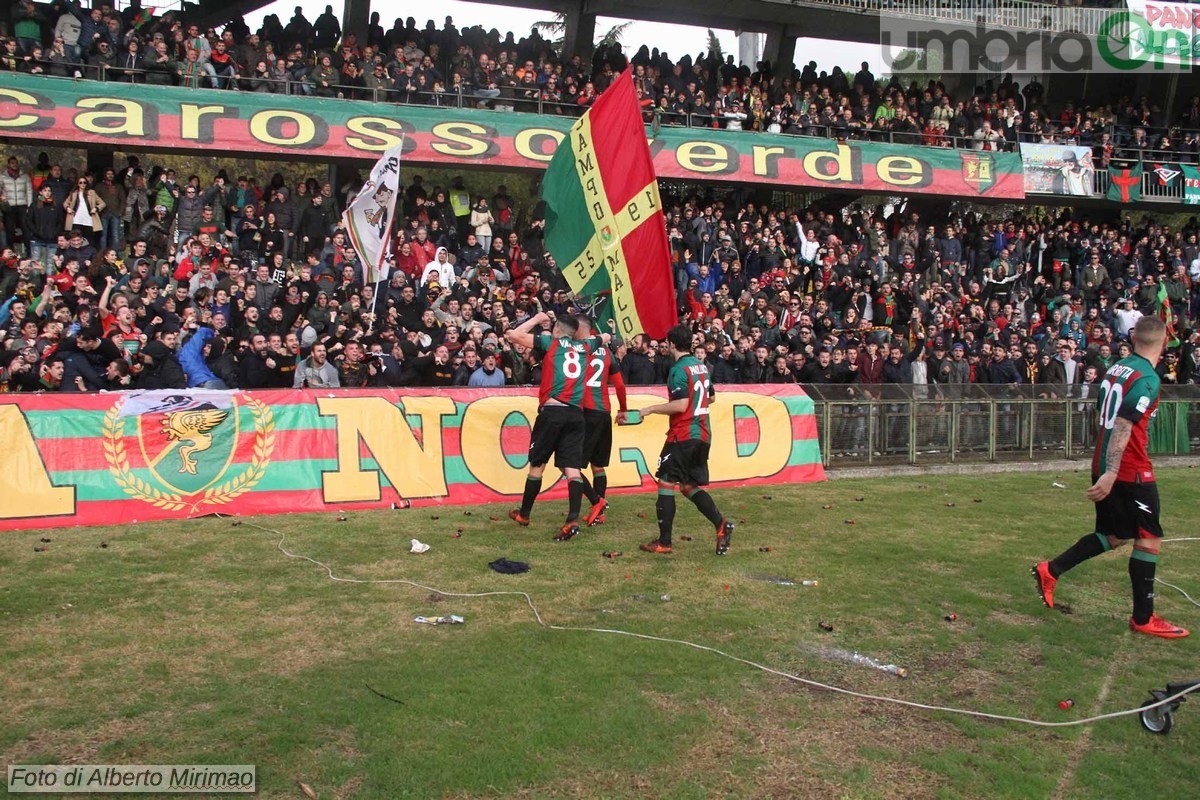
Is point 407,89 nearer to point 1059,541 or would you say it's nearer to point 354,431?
point 354,431

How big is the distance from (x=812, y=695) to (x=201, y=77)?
705 inches

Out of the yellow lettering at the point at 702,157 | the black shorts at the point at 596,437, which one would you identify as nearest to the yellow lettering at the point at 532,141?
the yellow lettering at the point at 702,157

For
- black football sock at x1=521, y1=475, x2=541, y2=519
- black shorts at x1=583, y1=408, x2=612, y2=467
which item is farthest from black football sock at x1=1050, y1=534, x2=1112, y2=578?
black football sock at x1=521, y1=475, x2=541, y2=519

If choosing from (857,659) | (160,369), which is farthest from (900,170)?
(857,659)

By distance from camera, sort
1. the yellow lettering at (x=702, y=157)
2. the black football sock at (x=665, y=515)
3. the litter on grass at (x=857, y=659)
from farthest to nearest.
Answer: the yellow lettering at (x=702, y=157), the black football sock at (x=665, y=515), the litter on grass at (x=857, y=659)

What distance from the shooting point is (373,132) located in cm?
2005

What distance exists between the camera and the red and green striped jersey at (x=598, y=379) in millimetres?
10391

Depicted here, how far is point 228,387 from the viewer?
12.6 metres

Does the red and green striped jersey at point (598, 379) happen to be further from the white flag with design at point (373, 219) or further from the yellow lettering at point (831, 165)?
the yellow lettering at point (831, 165)

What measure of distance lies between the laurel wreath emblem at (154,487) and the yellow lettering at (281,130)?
9.92m

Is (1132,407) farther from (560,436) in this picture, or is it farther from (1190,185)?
(1190,185)

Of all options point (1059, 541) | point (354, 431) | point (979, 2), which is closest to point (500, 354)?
point (354, 431)

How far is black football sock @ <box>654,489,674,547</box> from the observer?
30.4 ft

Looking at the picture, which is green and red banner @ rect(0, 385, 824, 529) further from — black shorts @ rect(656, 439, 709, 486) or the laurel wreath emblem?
black shorts @ rect(656, 439, 709, 486)
